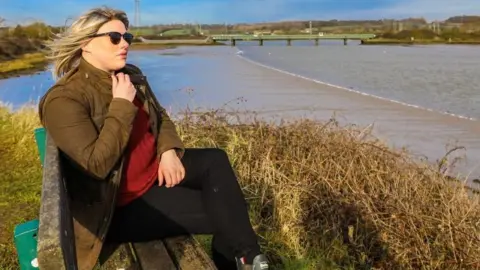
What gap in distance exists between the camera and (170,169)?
2754 millimetres

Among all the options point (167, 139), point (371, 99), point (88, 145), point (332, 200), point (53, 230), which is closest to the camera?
point (53, 230)

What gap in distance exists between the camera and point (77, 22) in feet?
8.61

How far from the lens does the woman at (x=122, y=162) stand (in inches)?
90.4

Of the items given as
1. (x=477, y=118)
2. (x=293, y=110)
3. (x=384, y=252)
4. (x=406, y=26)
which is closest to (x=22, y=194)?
(x=384, y=252)

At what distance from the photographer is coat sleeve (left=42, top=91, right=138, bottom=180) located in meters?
2.23

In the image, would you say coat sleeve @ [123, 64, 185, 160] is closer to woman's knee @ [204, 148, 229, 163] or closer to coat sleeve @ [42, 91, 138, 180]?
woman's knee @ [204, 148, 229, 163]

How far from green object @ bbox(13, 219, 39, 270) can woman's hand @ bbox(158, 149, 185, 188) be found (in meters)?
0.91

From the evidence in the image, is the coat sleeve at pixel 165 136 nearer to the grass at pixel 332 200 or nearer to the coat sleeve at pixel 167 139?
the coat sleeve at pixel 167 139

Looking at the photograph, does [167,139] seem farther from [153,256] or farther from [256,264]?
[256,264]

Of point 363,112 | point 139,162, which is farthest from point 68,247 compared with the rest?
point 363,112

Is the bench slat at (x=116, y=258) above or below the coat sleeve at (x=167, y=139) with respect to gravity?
below

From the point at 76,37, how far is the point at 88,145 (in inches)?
24.0

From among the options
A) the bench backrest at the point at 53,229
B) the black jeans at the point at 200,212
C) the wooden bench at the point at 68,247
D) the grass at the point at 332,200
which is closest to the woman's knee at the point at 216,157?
the black jeans at the point at 200,212

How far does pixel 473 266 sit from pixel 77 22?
3.47 m
